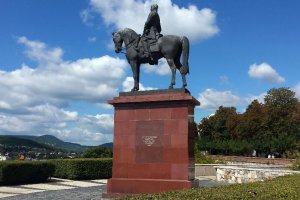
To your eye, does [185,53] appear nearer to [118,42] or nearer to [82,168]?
[118,42]

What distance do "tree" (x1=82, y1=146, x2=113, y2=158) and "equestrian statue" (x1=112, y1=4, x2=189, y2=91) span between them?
14301 millimetres

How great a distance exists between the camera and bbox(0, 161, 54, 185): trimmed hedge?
17.8 m

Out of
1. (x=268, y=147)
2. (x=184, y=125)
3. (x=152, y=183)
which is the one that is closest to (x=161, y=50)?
(x=184, y=125)

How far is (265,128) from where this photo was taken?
61.7 m

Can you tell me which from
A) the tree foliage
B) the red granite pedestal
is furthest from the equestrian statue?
the tree foliage

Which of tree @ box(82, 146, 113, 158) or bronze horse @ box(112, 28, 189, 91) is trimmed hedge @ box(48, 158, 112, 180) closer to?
tree @ box(82, 146, 113, 158)

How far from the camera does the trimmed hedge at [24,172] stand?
58.5 ft

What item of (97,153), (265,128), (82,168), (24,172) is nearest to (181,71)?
(24,172)

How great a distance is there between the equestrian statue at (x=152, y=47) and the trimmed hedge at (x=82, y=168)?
28.0 feet

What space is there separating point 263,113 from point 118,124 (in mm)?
51870

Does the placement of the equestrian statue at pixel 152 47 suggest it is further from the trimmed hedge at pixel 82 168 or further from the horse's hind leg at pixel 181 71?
the trimmed hedge at pixel 82 168

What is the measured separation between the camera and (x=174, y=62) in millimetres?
13648

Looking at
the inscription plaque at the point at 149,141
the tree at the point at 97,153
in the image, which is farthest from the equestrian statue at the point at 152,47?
the tree at the point at 97,153

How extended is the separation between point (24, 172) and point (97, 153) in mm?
9352
